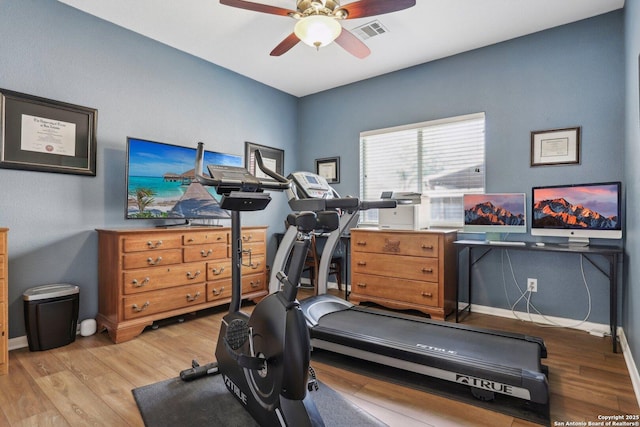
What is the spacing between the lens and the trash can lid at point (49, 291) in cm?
242

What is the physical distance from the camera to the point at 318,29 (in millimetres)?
2369

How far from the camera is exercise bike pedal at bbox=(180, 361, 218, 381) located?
6.63ft

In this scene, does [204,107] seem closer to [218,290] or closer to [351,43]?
[351,43]

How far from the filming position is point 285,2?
2.72 metres

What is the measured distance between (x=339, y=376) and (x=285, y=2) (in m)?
2.85

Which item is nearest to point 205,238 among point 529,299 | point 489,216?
point 489,216

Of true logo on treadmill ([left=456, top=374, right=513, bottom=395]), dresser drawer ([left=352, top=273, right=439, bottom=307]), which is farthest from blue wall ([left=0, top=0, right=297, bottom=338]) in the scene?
true logo on treadmill ([left=456, top=374, right=513, bottom=395])

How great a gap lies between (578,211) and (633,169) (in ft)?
2.27

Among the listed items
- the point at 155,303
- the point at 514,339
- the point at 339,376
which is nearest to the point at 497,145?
the point at 514,339

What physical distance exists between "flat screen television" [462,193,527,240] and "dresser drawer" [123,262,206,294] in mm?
2635

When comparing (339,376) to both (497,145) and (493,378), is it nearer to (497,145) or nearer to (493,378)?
(493,378)

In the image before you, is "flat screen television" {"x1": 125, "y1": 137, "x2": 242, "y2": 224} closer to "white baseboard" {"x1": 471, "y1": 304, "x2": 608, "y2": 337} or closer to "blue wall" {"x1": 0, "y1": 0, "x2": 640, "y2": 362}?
"blue wall" {"x1": 0, "y1": 0, "x2": 640, "y2": 362}

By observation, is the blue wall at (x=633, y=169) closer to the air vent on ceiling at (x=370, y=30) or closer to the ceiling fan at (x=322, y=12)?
the ceiling fan at (x=322, y=12)

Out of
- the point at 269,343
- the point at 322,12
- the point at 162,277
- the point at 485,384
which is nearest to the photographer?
the point at 269,343
